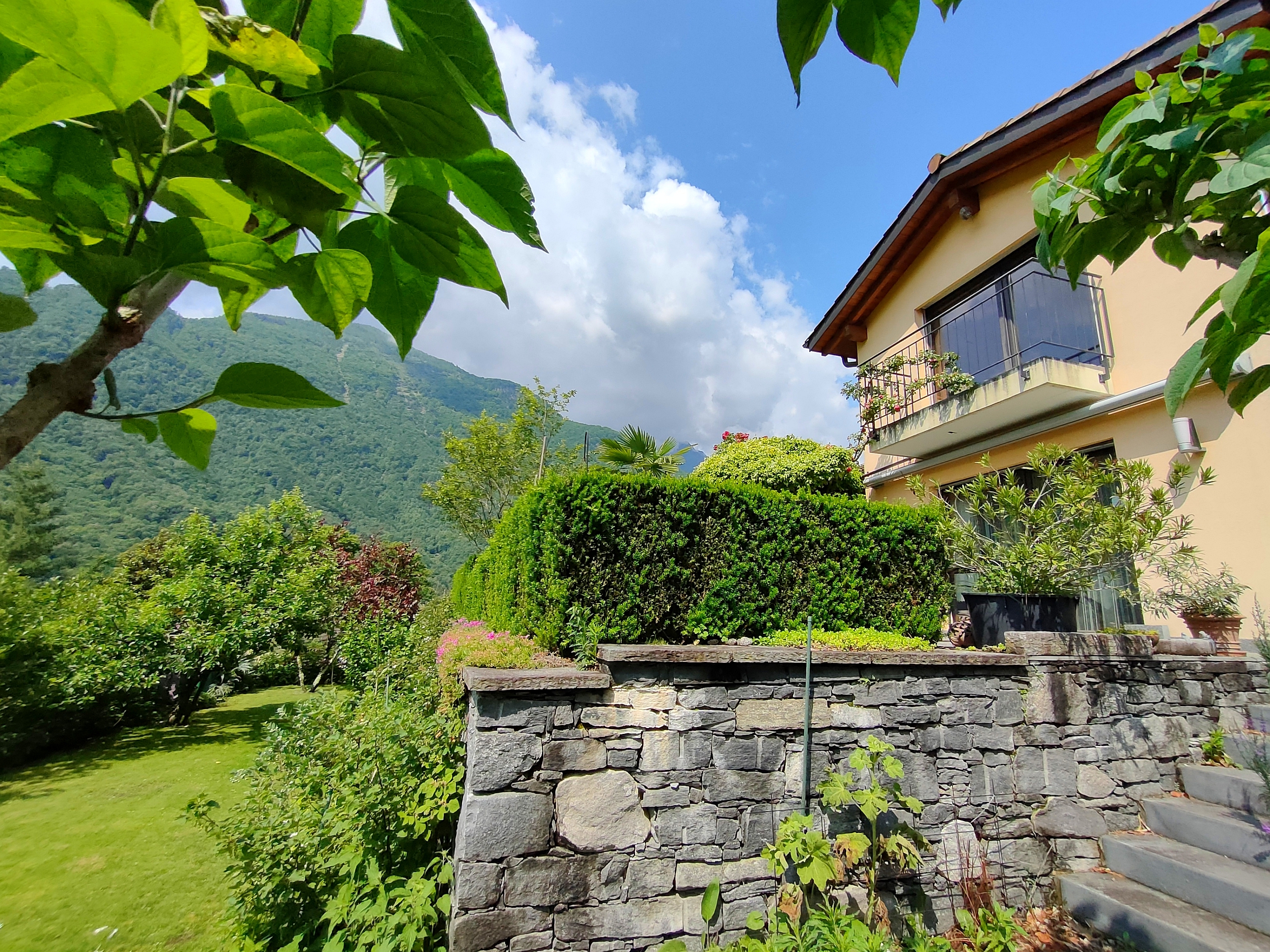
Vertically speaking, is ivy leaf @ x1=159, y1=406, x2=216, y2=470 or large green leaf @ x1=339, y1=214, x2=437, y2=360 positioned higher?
large green leaf @ x1=339, y1=214, x2=437, y2=360

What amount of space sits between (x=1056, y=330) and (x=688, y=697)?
7.25 m

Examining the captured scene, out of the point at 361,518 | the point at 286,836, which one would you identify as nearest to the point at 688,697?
the point at 286,836

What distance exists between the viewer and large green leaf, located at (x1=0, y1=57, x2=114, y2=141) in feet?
0.78

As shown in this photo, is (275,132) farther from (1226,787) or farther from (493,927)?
(1226,787)

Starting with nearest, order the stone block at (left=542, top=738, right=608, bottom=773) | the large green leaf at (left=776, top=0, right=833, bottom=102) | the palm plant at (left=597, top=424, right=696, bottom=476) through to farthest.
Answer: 1. the large green leaf at (left=776, top=0, right=833, bottom=102)
2. the stone block at (left=542, top=738, right=608, bottom=773)
3. the palm plant at (left=597, top=424, right=696, bottom=476)

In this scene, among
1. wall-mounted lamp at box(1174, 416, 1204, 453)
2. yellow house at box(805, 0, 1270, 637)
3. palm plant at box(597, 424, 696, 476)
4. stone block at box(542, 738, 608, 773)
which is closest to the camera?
stone block at box(542, 738, 608, 773)

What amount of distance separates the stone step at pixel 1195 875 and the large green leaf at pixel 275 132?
5.70m

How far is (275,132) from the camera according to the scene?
339 mm

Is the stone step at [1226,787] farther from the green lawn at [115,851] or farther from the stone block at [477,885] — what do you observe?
the green lawn at [115,851]

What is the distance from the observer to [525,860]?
10.7 ft

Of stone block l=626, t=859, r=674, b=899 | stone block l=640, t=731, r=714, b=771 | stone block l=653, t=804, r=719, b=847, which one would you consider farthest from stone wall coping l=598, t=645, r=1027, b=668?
stone block l=626, t=859, r=674, b=899

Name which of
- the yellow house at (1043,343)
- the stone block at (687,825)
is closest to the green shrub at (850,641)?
the stone block at (687,825)

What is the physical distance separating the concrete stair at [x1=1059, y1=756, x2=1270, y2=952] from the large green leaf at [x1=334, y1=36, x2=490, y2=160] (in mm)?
5350

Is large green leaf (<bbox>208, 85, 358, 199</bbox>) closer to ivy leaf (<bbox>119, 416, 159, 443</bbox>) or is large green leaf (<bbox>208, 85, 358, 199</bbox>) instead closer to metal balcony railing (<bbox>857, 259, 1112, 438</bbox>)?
ivy leaf (<bbox>119, 416, 159, 443</bbox>)
